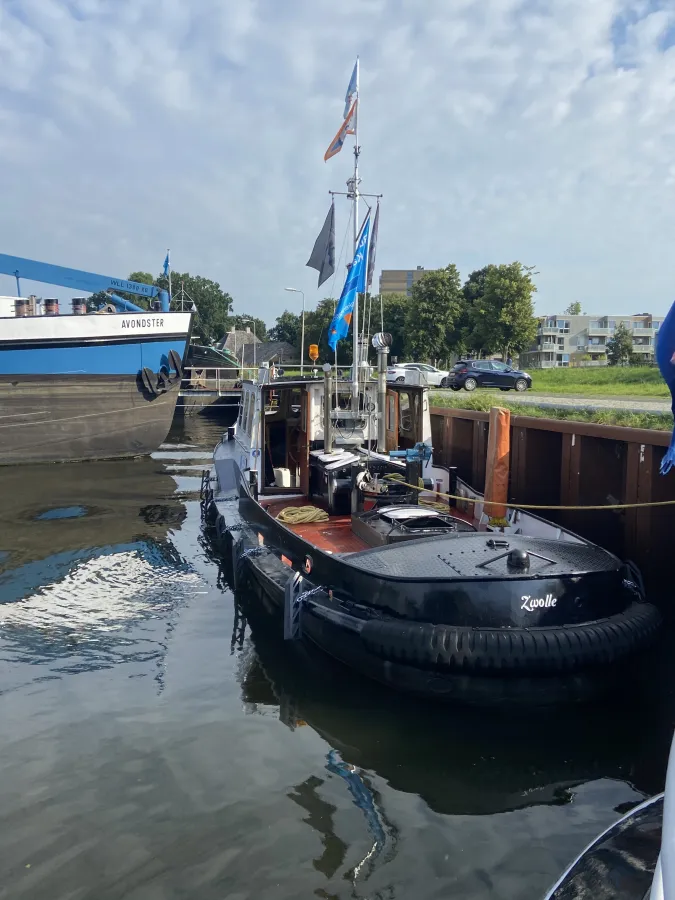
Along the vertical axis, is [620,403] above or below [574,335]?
below

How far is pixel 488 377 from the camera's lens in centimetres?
2361

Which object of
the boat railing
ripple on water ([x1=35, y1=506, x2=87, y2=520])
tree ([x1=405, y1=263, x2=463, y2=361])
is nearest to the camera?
ripple on water ([x1=35, y1=506, x2=87, y2=520])

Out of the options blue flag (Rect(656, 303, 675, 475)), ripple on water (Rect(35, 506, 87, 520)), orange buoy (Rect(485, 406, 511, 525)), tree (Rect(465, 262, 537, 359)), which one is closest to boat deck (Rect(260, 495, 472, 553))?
orange buoy (Rect(485, 406, 511, 525))

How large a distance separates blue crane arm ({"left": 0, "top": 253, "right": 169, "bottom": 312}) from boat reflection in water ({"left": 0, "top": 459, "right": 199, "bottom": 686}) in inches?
255

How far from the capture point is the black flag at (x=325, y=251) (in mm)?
9234

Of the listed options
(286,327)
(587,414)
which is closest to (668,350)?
(587,414)

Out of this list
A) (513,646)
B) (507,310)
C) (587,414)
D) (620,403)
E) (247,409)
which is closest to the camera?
(513,646)

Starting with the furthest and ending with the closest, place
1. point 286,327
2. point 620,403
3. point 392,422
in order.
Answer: point 286,327, point 620,403, point 392,422

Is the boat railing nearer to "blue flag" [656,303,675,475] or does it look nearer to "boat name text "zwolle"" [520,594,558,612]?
"boat name text "zwolle"" [520,594,558,612]

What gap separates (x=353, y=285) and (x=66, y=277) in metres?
14.0

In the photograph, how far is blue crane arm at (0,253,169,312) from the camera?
774 inches

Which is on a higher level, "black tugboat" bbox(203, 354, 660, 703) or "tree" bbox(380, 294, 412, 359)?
"tree" bbox(380, 294, 412, 359)

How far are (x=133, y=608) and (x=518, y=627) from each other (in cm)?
450

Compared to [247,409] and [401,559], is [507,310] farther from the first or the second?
[401,559]
